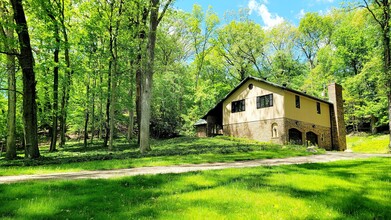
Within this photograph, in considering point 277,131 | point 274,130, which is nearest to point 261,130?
point 274,130

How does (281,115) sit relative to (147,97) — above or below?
below

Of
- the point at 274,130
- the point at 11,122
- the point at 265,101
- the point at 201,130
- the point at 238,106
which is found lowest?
the point at 274,130

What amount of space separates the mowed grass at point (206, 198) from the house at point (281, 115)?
73.4ft

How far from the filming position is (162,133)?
134ft

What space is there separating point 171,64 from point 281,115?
19.8 meters

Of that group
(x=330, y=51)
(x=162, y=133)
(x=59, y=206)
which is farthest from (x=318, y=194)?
(x=330, y=51)

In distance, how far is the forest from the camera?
2392cm

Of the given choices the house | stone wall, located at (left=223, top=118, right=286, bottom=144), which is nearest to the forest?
the house

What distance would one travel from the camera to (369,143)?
39.7 metres

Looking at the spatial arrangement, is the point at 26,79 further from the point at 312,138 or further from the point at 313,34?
the point at 313,34

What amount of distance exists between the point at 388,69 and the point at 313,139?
1092 cm

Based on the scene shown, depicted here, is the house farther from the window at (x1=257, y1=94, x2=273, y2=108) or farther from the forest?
the forest

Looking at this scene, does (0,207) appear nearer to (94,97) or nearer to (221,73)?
(94,97)

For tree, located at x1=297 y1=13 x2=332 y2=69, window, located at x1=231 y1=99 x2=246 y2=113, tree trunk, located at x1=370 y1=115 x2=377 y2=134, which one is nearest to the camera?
window, located at x1=231 y1=99 x2=246 y2=113
